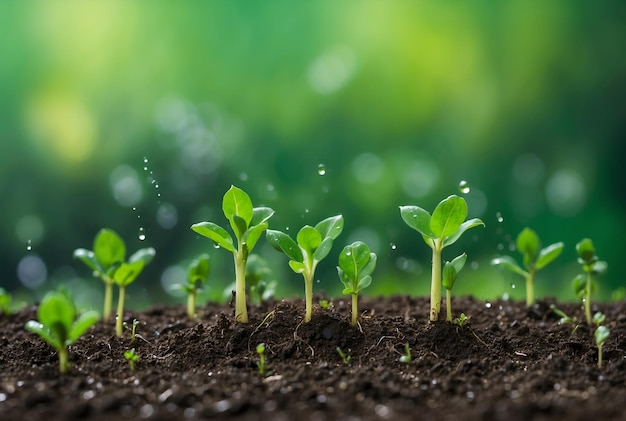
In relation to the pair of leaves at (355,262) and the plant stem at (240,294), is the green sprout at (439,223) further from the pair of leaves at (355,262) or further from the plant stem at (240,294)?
the plant stem at (240,294)

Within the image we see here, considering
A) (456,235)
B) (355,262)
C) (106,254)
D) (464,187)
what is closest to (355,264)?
(355,262)

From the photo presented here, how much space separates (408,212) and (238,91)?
6.90 ft

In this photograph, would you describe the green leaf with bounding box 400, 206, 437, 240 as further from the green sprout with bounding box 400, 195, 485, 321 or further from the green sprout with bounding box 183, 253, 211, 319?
the green sprout with bounding box 183, 253, 211, 319

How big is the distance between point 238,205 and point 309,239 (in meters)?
0.17

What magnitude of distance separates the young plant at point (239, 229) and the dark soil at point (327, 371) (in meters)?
0.07

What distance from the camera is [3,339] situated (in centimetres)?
162

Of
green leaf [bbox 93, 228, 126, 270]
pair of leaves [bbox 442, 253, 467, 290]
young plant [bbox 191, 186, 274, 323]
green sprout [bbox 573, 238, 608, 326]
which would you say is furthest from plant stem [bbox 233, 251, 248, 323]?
green sprout [bbox 573, 238, 608, 326]

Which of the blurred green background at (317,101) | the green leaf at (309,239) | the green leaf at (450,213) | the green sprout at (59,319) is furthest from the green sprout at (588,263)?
the blurred green background at (317,101)

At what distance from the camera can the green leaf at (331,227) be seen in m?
1.51

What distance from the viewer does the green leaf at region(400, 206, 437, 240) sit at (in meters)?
1.46

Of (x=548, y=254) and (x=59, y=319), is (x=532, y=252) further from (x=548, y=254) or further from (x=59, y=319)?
(x=59, y=319)

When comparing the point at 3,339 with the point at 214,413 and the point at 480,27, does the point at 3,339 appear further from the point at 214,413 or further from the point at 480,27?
the point at 480,27

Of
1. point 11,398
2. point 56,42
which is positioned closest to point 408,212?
point 11,398

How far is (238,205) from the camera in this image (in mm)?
1508
